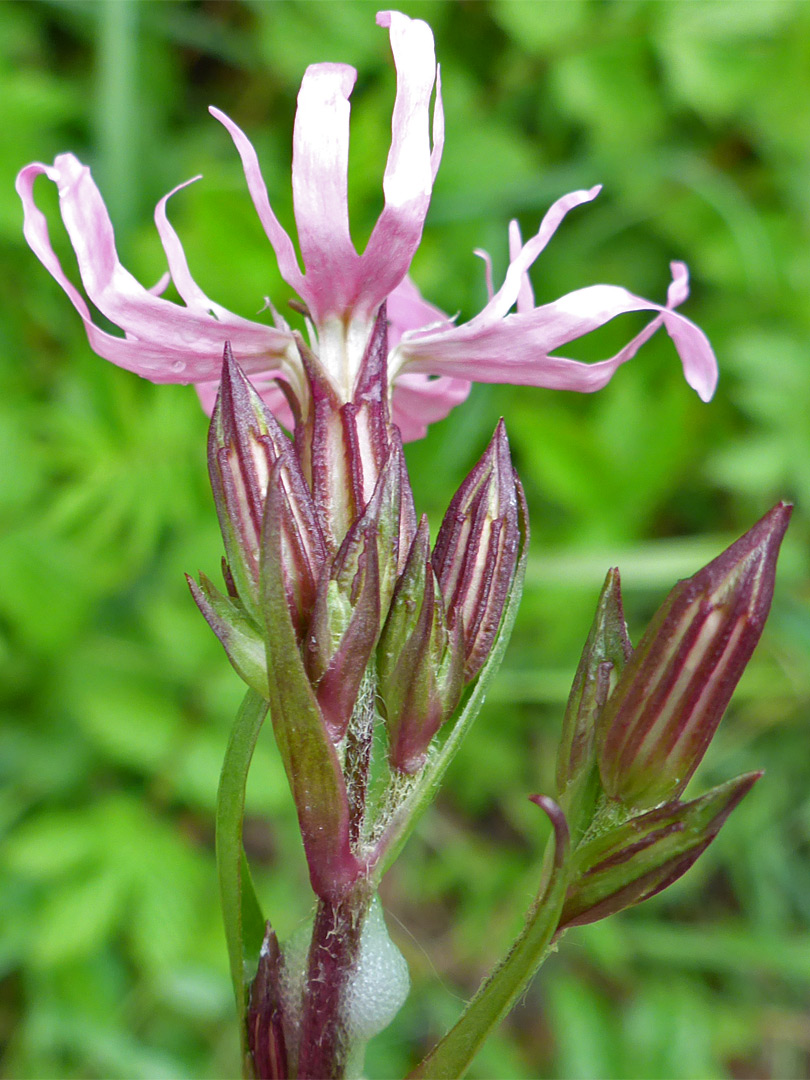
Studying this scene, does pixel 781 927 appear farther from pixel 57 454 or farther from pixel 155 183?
pixel 155 183

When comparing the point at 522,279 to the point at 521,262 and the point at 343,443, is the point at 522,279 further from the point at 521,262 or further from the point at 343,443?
the point at 343,443

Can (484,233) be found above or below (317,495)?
above

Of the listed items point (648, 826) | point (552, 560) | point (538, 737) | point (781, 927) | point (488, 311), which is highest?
point (488, 311)

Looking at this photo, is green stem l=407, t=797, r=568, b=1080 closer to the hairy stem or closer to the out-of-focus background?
the hairy stem

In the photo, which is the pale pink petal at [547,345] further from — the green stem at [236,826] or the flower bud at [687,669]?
the green stem at [236,826]

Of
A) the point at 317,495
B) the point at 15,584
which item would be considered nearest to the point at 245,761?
the point at 317,495
